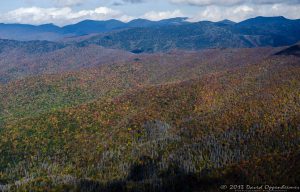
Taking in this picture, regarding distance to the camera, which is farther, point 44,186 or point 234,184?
point 44,186

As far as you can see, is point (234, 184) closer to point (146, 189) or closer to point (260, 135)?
point (146, 189)

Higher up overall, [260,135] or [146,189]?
[260,135]

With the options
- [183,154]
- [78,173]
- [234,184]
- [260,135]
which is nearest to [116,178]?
[78,173]

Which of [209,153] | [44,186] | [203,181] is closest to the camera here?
[203,181]

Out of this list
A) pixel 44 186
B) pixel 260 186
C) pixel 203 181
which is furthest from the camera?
pixel 44 186

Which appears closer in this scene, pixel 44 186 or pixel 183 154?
pixel 44 186

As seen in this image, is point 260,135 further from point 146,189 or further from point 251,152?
point 146,189

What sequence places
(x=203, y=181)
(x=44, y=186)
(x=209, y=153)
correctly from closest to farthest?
(x=203, y=181) → (x=44, y=186) → (x=209, y=153)

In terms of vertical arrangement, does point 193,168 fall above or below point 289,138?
below

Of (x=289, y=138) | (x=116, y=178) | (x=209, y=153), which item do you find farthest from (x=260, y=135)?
(x=116, y=178)
